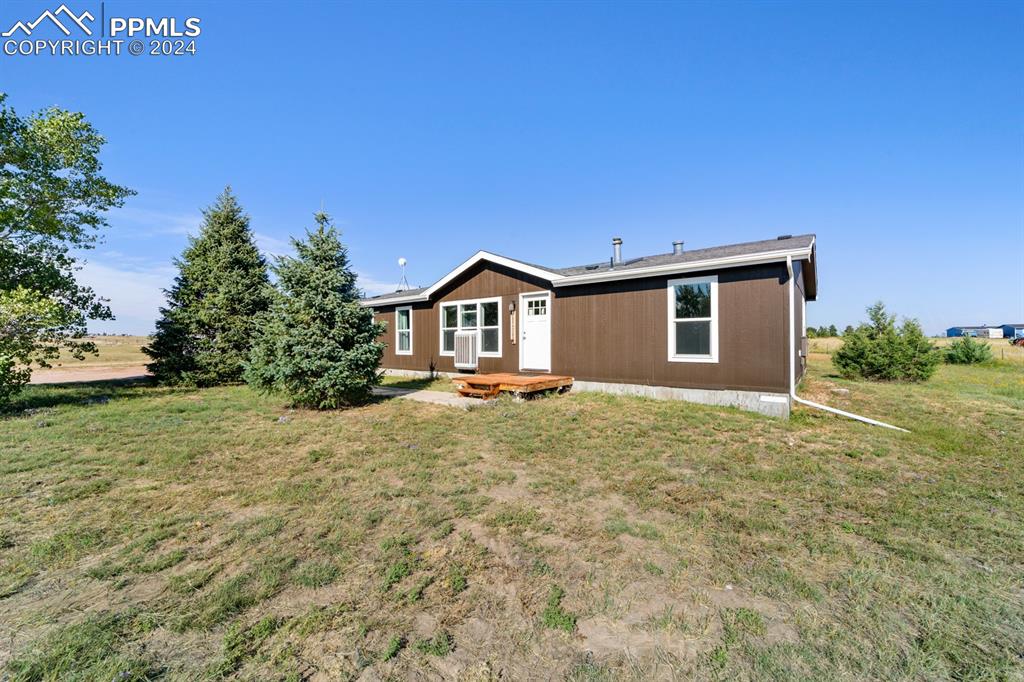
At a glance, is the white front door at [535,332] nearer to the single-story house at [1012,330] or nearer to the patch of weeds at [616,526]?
the patch of weeds at [616,526]

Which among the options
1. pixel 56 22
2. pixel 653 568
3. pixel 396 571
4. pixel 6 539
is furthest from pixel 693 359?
pixel 56 22

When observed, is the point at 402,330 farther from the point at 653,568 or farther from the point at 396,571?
the point at 653,568

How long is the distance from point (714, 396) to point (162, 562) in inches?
333

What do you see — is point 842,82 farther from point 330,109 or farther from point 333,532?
point 333,532

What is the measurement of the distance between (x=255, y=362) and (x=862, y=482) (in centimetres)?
1002

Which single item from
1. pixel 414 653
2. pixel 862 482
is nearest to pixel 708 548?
pixel 414 653

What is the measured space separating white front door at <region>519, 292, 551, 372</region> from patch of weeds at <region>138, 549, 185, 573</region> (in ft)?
27.5

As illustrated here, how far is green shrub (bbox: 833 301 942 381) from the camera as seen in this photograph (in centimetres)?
1280

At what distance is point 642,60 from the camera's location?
10469 mm

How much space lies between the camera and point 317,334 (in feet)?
26.5

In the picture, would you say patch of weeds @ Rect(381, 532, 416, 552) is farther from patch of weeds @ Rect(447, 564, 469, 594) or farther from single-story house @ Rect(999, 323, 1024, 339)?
single-story house @ Rect(999, 323, 1024, 339)

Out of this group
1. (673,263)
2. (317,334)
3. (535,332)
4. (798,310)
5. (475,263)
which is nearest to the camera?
(317,334)

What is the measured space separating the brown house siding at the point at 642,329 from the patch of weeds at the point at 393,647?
7630 millimetres

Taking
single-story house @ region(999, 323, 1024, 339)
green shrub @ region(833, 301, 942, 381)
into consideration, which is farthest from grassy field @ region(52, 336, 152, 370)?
single-story house @ region(999, 323, 1024, 339)
